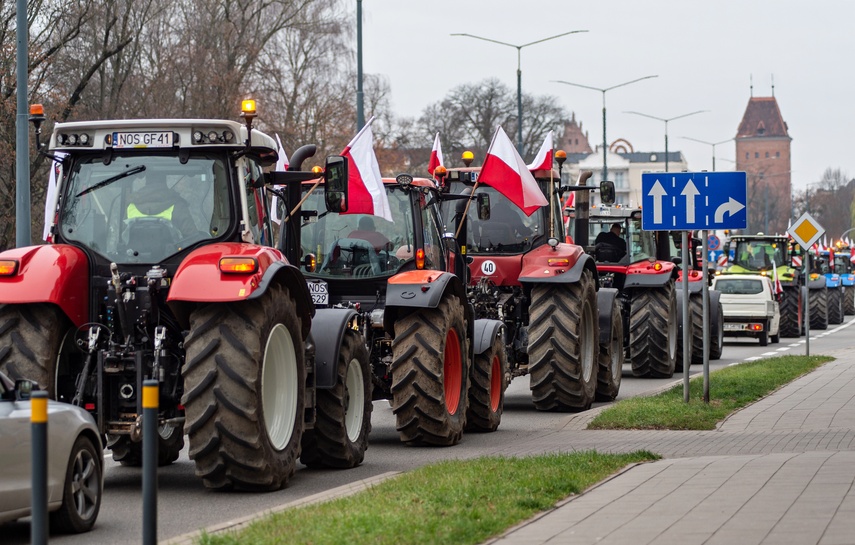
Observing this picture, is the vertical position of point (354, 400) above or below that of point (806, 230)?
below

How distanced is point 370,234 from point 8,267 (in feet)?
14.5

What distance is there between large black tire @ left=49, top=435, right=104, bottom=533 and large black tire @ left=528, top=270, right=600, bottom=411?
27.8 feet

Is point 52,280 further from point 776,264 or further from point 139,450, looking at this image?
point 776,264

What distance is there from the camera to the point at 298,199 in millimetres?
12164

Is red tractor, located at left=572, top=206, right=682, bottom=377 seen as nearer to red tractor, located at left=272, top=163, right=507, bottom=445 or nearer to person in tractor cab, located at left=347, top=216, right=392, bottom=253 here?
red tractor, located at left=272, top=163, right=507, bottom=445

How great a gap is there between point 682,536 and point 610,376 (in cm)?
1100

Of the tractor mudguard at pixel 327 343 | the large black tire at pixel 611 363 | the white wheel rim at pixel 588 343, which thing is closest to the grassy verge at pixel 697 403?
the white wheel rim at pixel 588 343

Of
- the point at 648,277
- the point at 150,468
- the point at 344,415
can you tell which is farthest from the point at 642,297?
the point at 150,468

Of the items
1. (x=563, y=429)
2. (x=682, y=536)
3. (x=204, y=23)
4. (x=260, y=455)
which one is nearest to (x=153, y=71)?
(x=204, y=23)

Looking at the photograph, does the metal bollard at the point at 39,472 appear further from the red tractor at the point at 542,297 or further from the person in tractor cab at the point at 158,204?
the red tractor at the point at 542,297

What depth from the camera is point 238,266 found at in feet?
32.2

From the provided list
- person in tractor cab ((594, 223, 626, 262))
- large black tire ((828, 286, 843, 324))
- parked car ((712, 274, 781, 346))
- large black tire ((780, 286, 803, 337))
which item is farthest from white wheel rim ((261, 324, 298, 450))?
large black tire ((828, 286, 843, 324))

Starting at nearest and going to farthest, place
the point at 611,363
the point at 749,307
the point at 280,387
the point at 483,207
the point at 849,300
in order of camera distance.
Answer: the point at 280,387 < the point at 483,207 < the point at 611,363 < the point at 749,307 < the point at 849,300

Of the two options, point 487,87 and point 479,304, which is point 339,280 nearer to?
point 479,304
